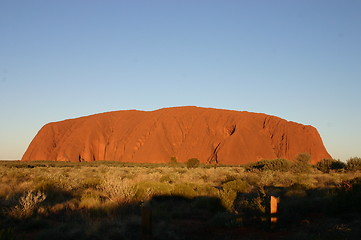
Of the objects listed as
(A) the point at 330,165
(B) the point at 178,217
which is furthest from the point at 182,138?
(B) the point at 178,217

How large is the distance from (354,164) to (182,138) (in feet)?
137

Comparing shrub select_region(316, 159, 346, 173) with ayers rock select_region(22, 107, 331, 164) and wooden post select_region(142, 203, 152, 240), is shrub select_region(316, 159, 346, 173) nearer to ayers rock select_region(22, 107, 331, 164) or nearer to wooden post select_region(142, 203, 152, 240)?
wooden post select_region(142, 203, 152, 240)

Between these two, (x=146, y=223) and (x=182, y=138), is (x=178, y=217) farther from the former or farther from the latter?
(x=182, y=138)

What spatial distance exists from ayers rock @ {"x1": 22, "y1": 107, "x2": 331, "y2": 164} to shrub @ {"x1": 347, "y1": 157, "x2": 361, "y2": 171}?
31122 mm

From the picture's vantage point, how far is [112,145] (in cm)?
6762

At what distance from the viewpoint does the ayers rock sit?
59.6m

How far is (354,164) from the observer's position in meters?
24.7

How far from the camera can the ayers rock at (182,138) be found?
59562 millimetres

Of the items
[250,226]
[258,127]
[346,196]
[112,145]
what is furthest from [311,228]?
[112,145]

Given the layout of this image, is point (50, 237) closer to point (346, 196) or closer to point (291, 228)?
point (291, 228)

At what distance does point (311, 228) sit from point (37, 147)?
7597 cm

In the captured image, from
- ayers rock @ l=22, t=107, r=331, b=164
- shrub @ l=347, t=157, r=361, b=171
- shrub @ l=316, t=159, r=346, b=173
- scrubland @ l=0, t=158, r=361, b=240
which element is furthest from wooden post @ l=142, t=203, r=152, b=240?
ayers rock @ l=22, t=107, r=331, b=164

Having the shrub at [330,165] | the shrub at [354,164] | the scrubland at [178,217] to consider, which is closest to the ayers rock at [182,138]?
the shrub at [330,165]

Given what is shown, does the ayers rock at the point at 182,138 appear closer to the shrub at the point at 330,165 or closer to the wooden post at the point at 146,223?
the shrub at the point at 330,165
